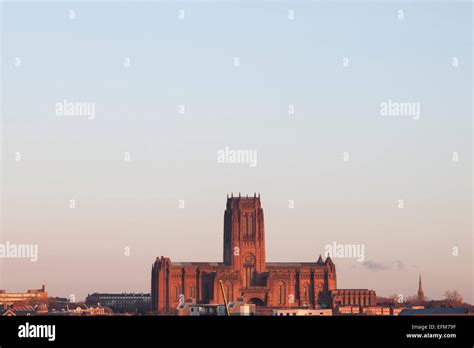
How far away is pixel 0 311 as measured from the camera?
18925 centimetres
